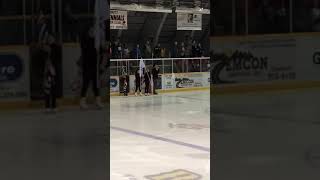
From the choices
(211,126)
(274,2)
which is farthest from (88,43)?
(274,2)

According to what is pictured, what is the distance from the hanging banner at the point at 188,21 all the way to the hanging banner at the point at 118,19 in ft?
6.37

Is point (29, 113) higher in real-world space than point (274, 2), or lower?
lower

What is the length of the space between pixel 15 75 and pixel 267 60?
5.94 metres

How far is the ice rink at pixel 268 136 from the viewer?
155 inches

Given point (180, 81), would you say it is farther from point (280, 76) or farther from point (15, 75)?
point (15, 75)

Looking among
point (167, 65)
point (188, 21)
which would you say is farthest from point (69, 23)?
point (188, 21)

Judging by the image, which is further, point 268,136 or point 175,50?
point 175,50

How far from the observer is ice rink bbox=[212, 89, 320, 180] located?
3.94 metres

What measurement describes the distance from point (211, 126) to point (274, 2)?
8.25ft

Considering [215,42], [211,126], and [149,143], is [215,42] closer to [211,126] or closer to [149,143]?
[211,126]

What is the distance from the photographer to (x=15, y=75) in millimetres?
A: 4766

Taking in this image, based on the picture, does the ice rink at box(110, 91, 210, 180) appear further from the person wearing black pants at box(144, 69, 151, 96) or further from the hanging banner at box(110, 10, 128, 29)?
the hanging banner at box(110, 10, 128, 29)

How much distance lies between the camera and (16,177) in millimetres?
3592

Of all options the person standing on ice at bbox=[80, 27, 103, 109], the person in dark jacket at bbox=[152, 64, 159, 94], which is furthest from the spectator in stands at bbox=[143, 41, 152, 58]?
the person standing on ice at bbox=[80, 27, 103, 109]
